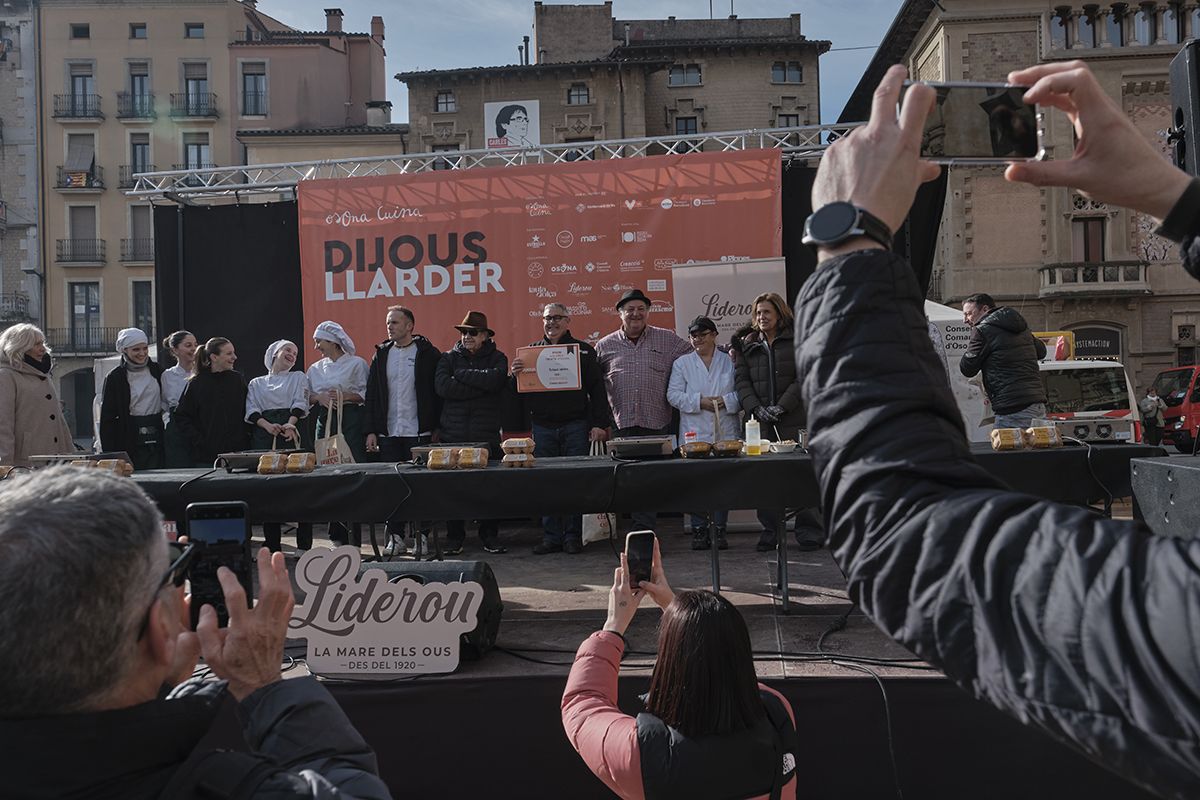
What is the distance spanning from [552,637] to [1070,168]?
3431 mm

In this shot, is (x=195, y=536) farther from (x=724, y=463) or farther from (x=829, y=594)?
(x=829, y=594)

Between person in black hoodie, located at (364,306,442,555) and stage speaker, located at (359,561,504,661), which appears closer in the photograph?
stage speaker, located at (359,561,504,661)

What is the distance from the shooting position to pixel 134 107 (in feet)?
109

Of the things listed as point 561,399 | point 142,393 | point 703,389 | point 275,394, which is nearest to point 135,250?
point 142,393

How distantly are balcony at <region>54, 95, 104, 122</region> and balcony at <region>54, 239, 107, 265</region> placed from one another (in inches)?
176

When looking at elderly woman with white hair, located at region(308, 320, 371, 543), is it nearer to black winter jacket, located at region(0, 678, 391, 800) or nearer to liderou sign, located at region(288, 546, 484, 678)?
liderou sign, located at region(288, 546, 484, 678)

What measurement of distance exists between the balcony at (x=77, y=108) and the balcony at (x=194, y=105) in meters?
2.66

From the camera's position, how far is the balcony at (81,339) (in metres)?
32.5

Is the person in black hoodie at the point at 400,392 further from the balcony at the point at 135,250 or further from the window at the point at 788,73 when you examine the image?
the balcony at the point at 135,250

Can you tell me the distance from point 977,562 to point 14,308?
37765 mm

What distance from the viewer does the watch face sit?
81cm

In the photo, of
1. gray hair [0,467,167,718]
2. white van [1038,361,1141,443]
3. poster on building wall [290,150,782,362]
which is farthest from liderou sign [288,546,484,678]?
white van [1038,361,1141,443]

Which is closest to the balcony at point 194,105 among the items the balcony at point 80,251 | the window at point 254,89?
the window at point 254,89

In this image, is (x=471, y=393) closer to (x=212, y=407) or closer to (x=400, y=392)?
(x=400, y=392)
